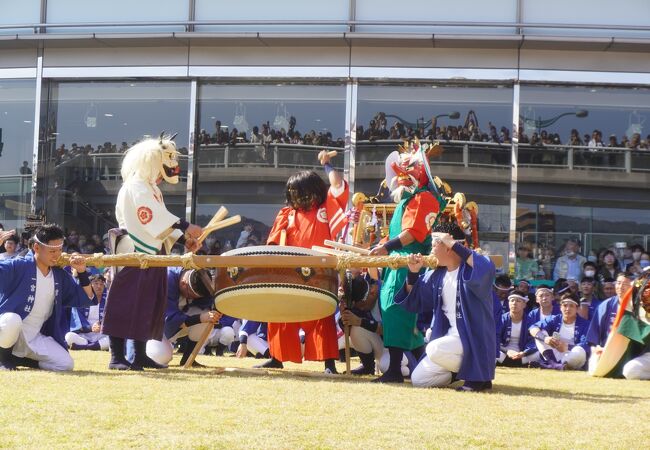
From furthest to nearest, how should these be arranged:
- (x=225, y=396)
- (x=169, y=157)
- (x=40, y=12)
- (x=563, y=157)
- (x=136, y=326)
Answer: (x=40, y=12)
(x=563, y=157)
(x=169, y=157)
(x=136, y=326)
(x=225, y=396)

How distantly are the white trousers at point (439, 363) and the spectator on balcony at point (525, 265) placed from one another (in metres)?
5.48

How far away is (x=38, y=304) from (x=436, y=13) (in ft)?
21.8

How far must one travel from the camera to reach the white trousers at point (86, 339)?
937 cm

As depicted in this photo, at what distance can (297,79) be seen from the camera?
11.2 m

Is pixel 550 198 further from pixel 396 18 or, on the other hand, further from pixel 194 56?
pixel 194 56

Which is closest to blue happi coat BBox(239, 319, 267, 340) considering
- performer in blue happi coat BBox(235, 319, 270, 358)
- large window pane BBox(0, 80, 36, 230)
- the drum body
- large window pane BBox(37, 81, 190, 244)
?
performer in blue happi coat BBox(235, 319, 270, 358)

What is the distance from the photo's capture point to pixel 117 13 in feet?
38.0

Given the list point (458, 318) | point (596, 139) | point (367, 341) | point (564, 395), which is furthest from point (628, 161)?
point (458, 318)

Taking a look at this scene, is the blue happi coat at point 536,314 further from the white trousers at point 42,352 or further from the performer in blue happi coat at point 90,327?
the white trousers at point 42,352

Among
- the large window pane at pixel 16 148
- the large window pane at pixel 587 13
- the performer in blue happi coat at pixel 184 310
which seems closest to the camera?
the performer in blue happi coat at pixel 184 310

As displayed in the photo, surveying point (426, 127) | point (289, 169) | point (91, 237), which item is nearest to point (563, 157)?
point (426, 127)

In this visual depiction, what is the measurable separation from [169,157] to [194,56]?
17.0 feet

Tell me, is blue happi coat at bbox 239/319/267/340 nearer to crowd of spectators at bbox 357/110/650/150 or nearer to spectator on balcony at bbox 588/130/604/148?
crowd of spectators at bbox 357/110/650/150

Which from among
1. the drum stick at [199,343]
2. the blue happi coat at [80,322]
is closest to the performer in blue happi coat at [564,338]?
the drum stick at [199,343]
